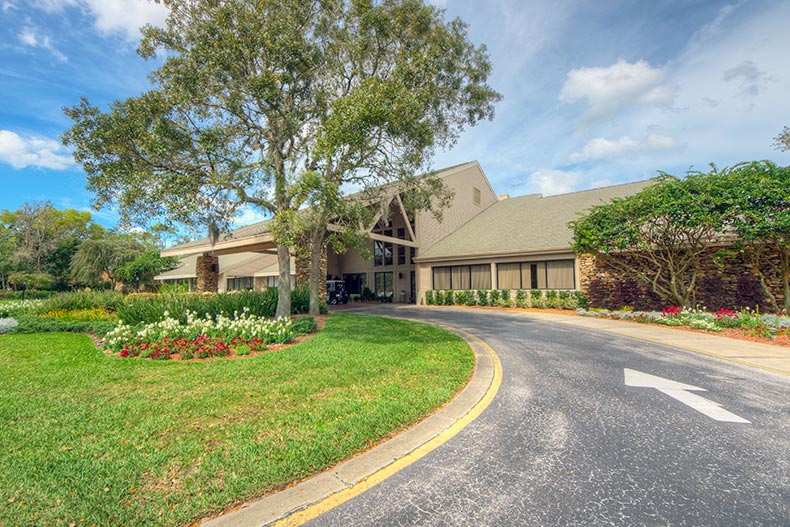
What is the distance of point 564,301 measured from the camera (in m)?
17.2

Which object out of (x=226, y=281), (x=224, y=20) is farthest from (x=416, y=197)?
(x=226, y=281)

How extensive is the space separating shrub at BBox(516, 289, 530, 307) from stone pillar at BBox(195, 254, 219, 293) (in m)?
17.3

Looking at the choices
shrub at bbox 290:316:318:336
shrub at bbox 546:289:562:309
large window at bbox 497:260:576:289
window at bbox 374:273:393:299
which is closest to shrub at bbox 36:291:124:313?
shrub at bbox 290:316:318:336

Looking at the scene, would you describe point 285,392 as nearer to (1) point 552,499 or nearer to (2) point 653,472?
(1) point 552,499

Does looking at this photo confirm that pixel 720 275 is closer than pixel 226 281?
Yes

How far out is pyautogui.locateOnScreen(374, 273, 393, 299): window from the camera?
26.7 m

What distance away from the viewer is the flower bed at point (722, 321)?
9.44 m

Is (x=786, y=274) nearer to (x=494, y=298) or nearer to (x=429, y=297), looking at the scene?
(x=494, y=298)

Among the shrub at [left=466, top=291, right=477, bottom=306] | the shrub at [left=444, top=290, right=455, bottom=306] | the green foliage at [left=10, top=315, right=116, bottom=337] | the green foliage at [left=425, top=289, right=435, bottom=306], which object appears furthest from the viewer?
the green foliage at [left=425, top=289, right=435, bottom=306]

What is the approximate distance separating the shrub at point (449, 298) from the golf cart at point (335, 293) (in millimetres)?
8005

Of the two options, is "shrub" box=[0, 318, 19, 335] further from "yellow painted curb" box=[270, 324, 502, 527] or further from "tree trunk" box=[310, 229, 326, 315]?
"yellow painted curb" box=[270, 324, 502, 527]

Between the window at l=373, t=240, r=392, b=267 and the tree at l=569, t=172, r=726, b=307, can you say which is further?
the window at l=373, t=240, r=392, b=267

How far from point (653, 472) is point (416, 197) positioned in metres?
12.3

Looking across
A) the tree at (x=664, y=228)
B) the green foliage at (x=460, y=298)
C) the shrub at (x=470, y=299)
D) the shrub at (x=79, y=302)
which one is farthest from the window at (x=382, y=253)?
the shrub at (x=79, y=302)
